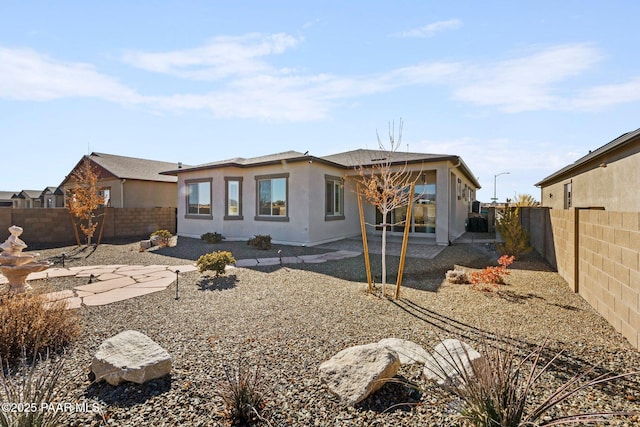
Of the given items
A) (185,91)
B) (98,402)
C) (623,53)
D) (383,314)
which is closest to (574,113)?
(623,53)

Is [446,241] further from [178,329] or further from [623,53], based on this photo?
[178,329]

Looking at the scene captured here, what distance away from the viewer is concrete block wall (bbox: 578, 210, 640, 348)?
11.6 ft

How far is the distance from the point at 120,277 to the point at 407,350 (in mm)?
6798

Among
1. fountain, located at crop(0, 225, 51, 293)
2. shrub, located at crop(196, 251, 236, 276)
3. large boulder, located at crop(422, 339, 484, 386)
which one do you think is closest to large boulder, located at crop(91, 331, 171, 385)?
large boulder, located at crop(422, 339, 484, 386)

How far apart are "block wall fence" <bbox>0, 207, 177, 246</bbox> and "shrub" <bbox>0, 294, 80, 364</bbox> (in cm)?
1169

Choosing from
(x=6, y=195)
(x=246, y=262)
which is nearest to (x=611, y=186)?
(x=246, y=262)

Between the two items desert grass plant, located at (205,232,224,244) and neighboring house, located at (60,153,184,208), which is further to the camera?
neighboring house, located at (60,153,184,208)

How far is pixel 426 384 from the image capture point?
2.67 metres

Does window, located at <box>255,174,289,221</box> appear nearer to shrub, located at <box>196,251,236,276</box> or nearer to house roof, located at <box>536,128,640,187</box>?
shrub, located at <box>196,251,236,276</box>

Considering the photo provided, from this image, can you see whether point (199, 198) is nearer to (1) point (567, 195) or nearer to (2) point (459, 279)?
(2) point (459, 279)

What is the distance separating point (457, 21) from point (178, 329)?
8.34 meters

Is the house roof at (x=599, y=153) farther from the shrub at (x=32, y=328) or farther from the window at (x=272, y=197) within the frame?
the shrub at (x=32, y=328)

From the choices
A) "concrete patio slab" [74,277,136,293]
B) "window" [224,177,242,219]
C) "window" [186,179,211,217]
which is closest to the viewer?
"concrete patio slab" [74,277,136,293]

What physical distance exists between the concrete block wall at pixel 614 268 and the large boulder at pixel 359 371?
3143 mm
